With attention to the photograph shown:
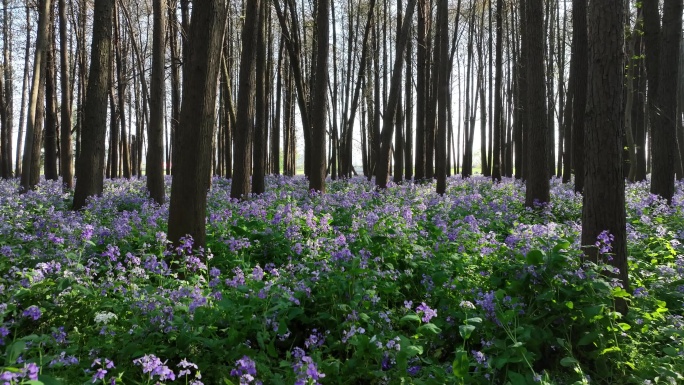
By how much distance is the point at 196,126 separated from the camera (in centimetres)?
511

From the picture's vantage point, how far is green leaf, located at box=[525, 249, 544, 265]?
3.52 meters

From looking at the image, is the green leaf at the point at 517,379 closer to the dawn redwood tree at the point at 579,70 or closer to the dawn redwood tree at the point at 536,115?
the dawn redwood tree at the point at 536,115

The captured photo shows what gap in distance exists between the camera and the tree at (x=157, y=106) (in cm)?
976

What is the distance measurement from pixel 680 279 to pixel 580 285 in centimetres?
161

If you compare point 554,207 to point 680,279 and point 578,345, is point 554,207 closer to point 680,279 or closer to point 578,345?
point 680,279

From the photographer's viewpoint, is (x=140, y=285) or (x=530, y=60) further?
(x=530, y=60)

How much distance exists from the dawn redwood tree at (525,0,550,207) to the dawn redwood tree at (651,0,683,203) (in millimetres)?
2160

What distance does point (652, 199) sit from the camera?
804 centimetres

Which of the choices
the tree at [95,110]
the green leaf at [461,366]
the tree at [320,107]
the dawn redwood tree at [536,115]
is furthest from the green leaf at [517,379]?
the tree at [95,110]

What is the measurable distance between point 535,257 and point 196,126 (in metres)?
3.61

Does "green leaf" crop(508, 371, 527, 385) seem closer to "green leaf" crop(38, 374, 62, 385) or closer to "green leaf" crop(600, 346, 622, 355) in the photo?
"green leaf" crop(600, 346, 622, 355)

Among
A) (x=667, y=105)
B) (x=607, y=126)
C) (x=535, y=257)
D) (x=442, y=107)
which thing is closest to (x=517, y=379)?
(x=535, y=257)

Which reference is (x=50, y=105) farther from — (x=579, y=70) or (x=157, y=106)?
(x=579, y=70)

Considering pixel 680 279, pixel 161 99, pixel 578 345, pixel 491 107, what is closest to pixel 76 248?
pixel 578 345
